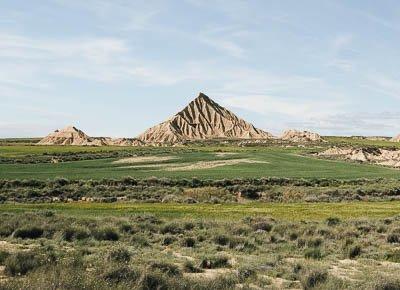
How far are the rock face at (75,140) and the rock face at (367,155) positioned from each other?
68436 millimetres

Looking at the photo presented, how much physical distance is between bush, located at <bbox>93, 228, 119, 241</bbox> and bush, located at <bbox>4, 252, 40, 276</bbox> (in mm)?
6505

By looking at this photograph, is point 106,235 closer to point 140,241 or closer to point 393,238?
point 140,241

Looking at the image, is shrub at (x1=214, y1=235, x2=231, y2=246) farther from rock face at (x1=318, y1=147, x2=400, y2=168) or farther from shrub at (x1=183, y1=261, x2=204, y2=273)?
rock face at (x1=318, y1=147, x2=400, y2=168)

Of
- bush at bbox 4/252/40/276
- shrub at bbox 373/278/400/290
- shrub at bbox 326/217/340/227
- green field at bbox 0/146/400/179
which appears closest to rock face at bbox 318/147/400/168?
green field at bbox 0/146/400/179

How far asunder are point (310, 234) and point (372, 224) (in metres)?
4.71

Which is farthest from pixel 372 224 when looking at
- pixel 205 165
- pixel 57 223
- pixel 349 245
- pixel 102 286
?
pixel 205 165

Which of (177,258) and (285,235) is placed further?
(285,235)

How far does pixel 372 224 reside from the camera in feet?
83.3

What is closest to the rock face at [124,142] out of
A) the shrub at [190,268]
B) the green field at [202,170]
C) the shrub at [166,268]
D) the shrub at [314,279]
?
the green field at [202,170]

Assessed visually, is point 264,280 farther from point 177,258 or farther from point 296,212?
point 296,212

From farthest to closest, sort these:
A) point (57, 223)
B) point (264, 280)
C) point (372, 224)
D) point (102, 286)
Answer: point (372, 224), point (57, 223), point (264, 280), point (102, 286)

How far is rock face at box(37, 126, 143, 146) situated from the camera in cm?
17038

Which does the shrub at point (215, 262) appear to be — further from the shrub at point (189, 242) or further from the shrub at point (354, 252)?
the shrub at point (354, 252)

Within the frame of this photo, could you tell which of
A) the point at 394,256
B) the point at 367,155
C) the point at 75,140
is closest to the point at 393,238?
the point at 394,256
